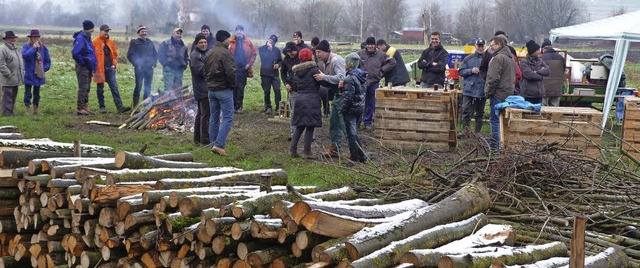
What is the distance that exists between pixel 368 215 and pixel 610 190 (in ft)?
8.35

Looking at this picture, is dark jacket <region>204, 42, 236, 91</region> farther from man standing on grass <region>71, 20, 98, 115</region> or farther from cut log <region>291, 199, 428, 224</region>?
cut log <region>291, 199, 428, 224</region>

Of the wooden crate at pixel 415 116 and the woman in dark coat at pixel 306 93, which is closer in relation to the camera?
the woman in dark coat at pixel 306 93

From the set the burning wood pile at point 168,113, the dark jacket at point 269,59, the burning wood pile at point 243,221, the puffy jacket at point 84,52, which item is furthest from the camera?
the dark jacket at point 269,59

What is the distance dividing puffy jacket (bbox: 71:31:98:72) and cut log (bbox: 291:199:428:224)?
1243cm

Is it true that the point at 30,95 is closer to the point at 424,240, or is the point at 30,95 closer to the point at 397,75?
the point at 397,75

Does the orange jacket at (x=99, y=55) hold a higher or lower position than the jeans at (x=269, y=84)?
higher

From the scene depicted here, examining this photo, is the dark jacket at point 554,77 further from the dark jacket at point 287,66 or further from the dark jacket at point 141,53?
the dark jacket at point 141,53

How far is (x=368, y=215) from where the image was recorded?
5.85 m

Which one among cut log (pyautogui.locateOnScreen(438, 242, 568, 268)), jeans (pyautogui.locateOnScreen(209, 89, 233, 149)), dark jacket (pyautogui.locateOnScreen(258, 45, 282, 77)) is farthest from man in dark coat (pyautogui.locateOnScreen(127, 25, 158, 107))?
cut log (pyautogui.locateOnScreen(438, 242, 568, 268))

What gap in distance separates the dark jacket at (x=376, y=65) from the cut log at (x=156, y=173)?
8.80 meters

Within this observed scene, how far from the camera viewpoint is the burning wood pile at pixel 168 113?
1598 cm

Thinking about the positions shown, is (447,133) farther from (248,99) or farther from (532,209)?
(248,99)

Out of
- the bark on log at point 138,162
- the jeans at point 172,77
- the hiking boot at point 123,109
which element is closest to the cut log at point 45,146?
the bark on log at point 138,162

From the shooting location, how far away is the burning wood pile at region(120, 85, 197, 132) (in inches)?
629
